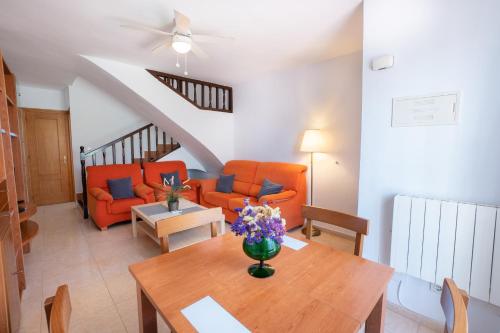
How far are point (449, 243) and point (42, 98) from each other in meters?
6.70

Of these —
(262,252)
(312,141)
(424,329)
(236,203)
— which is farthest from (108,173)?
(424,329)

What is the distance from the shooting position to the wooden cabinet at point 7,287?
129 cm

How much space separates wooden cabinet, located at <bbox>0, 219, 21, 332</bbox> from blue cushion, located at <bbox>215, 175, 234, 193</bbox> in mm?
2764

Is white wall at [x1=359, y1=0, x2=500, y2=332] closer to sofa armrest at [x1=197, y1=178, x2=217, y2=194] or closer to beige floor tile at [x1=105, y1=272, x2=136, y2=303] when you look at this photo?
beige floor tile at [x1=105, y1=272, x2=136, y2=303]

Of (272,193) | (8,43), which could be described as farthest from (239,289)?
(8,43)

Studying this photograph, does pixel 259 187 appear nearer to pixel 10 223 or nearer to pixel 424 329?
pixel 424 329

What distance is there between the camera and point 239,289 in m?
0.99

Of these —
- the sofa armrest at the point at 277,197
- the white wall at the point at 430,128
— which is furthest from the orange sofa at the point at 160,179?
the white wall at the point at 430,128

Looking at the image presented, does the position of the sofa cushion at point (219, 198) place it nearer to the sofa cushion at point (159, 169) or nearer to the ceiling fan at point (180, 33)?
the sofa cushion at point (159, 169)

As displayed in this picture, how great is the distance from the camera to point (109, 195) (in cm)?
349

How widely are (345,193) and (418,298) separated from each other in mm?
1550

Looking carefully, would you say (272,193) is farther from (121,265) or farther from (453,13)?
(453,13)

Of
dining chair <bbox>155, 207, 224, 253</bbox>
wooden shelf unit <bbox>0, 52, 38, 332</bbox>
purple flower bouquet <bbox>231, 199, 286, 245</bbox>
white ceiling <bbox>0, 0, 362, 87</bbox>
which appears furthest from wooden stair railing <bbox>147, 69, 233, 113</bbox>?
purple flower bouquet <bbox>231, 199, 286, 245</bbox>

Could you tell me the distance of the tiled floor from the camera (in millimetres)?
1735
